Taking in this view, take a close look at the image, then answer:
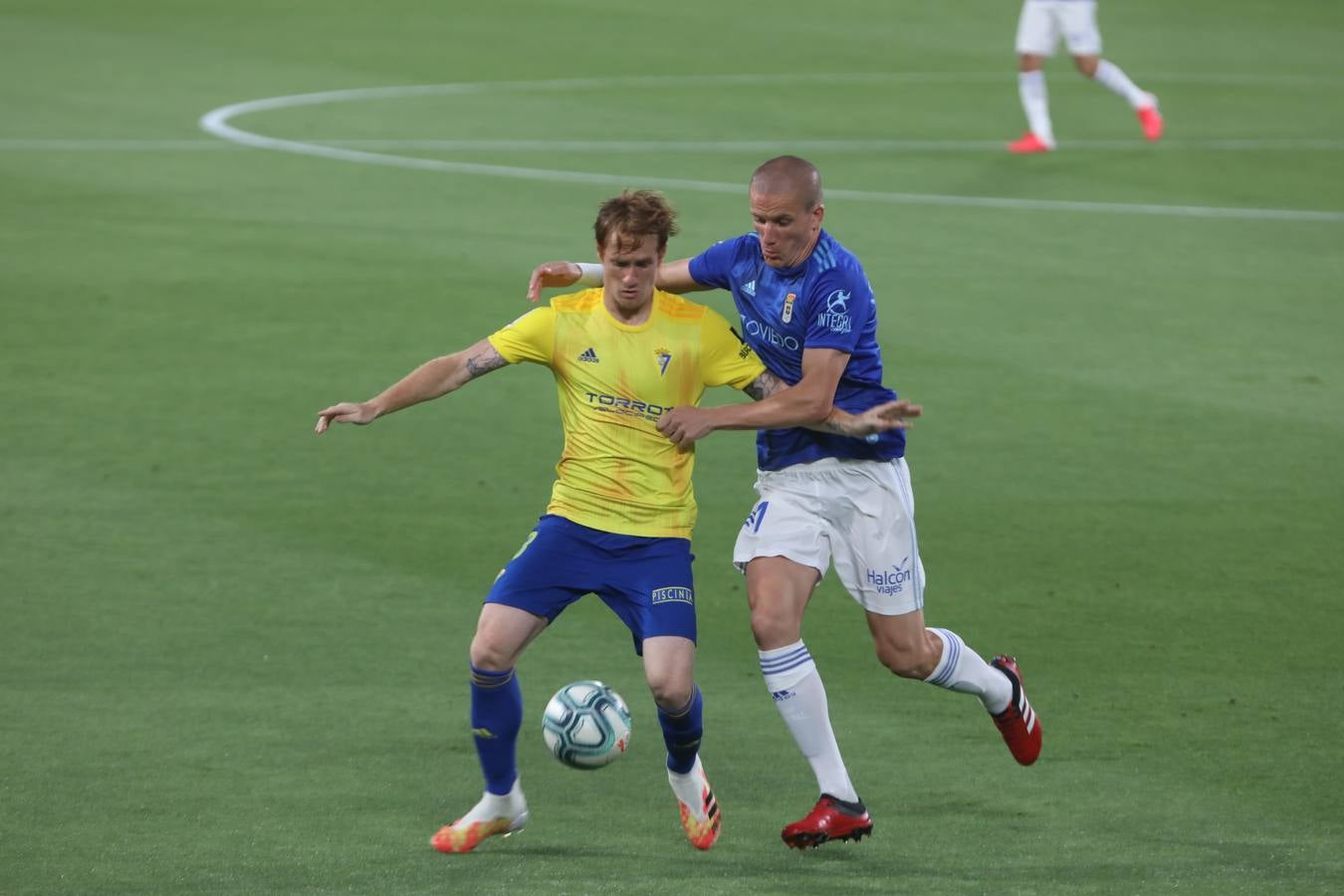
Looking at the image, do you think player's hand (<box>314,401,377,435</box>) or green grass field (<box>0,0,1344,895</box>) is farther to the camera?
green grass field (<box>0,0,1344,895</box>)

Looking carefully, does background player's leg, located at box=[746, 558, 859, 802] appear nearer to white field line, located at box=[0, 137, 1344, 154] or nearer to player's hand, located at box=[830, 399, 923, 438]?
player's hand, located at box=[830, 399, 923, 438]

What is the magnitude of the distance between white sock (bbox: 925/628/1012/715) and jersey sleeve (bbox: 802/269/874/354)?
3.64 feet

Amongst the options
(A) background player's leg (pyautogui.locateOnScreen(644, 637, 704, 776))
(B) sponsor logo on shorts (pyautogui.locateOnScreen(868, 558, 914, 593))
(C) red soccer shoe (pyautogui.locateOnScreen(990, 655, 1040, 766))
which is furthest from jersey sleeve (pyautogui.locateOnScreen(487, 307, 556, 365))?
(C) red soccer shoe (pyautogui.locateOnScreen(990, 655, 1040, 766))

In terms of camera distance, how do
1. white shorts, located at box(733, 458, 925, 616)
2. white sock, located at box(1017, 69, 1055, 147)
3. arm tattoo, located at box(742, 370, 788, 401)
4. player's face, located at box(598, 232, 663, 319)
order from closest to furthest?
player's face, located at box(598, 232, 663, 319) < arm tattoo, located at box(742, 370, 788, 401) < white shorts, located at box(733, 458, 925, 616) < white sock, located at box(1017, 69, 1055, 147)

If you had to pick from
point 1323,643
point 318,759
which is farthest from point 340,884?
point 1323,643

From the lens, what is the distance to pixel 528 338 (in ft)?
20.8

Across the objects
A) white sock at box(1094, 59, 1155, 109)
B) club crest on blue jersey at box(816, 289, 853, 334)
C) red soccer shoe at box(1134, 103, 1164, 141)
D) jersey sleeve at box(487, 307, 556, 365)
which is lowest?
red soccer shoe at box(1134, 103, 1164, 141)

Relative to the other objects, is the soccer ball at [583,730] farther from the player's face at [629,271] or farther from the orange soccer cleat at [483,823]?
the player's face at [629,271]

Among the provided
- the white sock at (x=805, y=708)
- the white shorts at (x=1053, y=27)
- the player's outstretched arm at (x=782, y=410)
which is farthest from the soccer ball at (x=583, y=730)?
the white shorts at (x=1053, y=27)

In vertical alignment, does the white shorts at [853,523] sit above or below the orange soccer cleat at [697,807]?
above

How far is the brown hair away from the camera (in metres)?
6.04

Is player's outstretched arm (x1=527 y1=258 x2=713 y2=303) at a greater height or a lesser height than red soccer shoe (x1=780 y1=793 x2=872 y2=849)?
greater

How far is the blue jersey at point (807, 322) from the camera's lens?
248 inches

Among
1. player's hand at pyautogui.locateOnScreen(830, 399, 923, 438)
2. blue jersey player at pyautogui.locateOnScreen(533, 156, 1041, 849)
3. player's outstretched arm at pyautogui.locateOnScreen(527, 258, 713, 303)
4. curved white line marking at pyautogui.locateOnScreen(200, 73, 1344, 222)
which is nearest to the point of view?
player's hand at pyautogui.locateOnScreen(830, 399, 923, 438)
